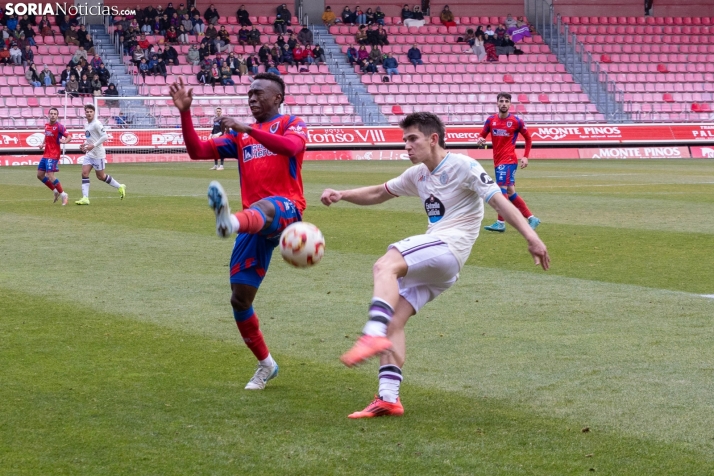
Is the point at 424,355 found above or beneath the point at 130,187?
above

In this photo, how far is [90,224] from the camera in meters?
16.8

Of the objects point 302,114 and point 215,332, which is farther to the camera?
point 302,114

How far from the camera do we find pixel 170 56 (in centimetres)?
4134

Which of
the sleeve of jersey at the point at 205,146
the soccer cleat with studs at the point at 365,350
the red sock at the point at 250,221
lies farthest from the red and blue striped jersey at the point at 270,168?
the soccer cleat with studs at the point at 365,350

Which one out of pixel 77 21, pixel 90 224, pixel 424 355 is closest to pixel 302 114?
pixel 77 21

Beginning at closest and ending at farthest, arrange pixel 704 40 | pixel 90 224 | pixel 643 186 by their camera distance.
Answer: pixel 90 224
pixel 643 186
pixel 704 40

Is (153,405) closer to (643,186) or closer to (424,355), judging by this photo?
(424,355)

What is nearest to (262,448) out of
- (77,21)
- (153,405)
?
(153,405)

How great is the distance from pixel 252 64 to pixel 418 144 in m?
37.2

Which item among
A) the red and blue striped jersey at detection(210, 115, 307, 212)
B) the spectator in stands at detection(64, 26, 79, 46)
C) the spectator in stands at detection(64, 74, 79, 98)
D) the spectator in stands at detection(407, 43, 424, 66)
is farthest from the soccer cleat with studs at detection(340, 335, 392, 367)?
the spectator in stands at detection(407, 43, 424, 66)

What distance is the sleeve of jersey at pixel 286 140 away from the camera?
6.09 meters

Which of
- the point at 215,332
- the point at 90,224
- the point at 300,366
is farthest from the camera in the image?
the point at 90,224

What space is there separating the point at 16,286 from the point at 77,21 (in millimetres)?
34830

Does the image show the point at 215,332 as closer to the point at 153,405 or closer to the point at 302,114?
the point at 153,405
